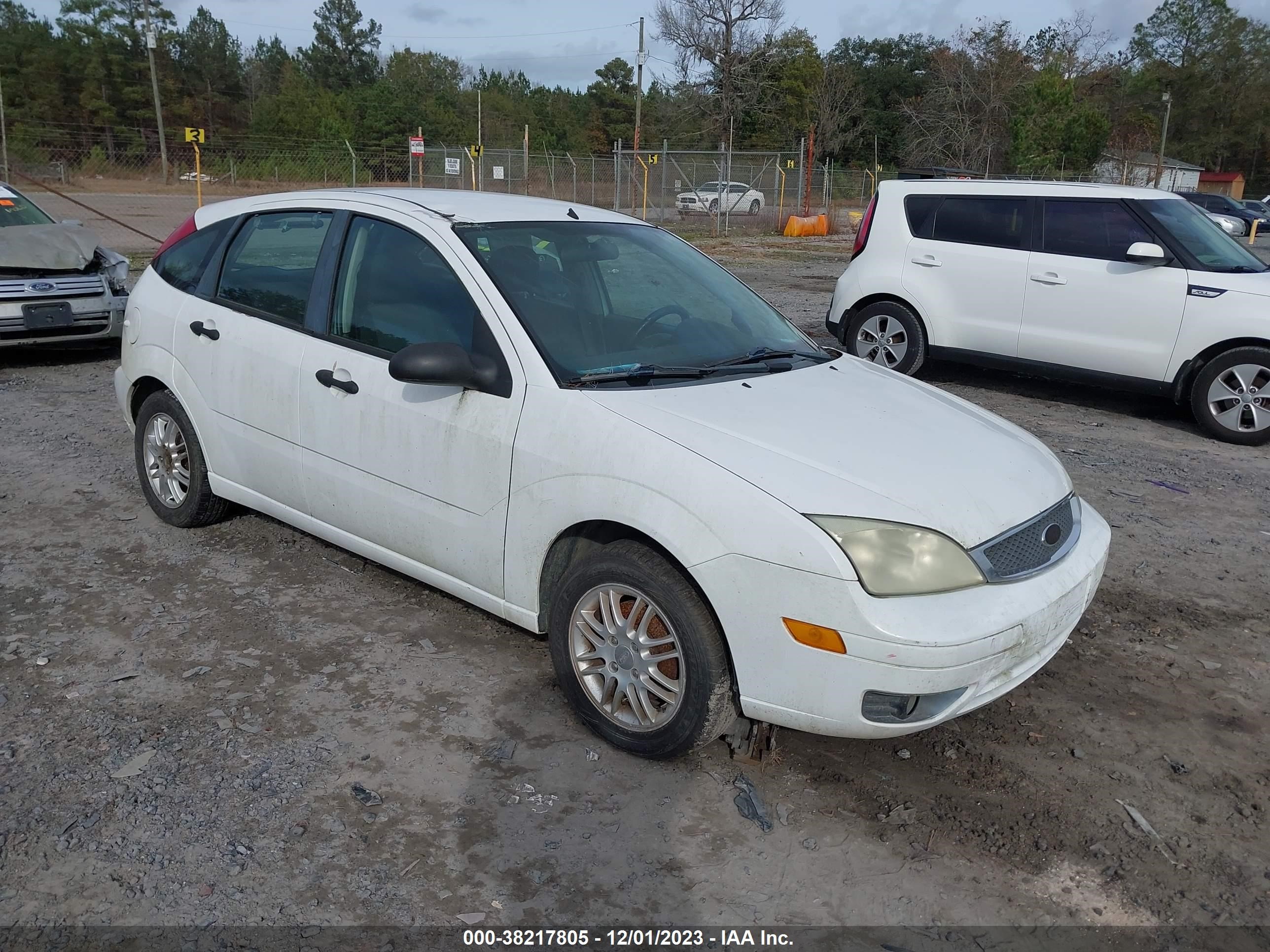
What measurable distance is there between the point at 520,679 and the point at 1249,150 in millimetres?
98530

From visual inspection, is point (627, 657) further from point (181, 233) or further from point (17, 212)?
point (17, 212)

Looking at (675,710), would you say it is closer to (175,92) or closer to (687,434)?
(687,434)

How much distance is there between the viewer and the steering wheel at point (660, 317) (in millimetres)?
3971

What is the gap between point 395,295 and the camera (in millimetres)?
4082

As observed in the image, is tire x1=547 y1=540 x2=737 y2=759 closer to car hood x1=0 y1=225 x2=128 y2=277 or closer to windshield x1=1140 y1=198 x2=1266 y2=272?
windshield x1=1140 y1=198 x2=1266 y2=272

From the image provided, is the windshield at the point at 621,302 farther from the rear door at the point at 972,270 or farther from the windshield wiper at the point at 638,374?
the rear door at the point at 972,270

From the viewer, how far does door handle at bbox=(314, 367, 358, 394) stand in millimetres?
4043

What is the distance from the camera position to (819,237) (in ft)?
98.0

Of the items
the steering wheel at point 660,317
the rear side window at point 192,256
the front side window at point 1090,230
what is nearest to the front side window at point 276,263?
the rear side window at point 192,256

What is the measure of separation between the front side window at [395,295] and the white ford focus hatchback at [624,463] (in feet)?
0.04

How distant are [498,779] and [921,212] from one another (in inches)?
291

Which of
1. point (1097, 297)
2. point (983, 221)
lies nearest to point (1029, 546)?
point (1097, 297)

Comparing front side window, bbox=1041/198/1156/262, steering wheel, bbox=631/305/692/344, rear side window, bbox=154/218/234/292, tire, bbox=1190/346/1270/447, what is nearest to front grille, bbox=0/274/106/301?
rear side window, bbox=154/218/234/292

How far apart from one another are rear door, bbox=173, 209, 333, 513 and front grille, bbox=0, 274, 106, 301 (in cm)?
489
